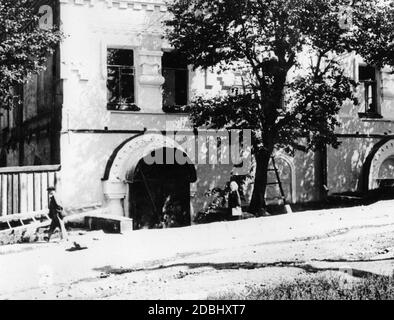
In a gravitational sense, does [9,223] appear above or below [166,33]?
below

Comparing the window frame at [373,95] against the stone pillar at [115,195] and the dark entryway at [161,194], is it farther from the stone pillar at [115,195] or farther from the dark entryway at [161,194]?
the stone pillar at [115,195]

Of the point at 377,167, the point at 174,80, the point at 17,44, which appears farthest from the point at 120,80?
the point at 377,167

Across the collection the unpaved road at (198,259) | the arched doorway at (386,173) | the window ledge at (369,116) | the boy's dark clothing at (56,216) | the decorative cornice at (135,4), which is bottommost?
the unpaved road at (198,259)

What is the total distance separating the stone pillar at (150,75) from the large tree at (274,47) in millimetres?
832

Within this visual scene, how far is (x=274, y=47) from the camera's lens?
14.4 metres

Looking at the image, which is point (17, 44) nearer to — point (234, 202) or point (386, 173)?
point (234, 202)

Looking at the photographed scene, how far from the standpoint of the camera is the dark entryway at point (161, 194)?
1611 centimetres

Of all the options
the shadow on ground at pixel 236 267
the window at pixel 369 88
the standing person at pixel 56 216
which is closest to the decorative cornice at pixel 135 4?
the standing person at pixel 56 216

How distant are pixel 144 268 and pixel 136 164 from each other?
7102 millimetres

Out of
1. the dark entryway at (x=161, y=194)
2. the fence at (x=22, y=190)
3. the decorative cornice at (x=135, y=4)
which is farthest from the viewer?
the dark entryway at (x=161, y=194)

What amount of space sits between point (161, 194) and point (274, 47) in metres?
5.85

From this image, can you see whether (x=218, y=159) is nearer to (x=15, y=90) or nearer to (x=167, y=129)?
(x=167, y=129)
